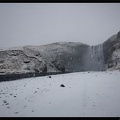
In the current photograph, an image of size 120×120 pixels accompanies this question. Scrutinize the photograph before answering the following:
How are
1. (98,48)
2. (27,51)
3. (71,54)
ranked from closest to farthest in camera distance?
(27,51) → (98,48) → (71,54)

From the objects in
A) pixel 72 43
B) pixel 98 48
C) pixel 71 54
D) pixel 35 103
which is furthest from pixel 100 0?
pixel 72 43

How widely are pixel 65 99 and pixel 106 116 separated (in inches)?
96.8

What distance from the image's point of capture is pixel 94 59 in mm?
46281

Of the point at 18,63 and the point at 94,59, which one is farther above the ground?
the point at 18,63

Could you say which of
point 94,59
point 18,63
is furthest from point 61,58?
point 18,63

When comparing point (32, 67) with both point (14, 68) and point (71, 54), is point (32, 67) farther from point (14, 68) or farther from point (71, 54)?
point (71, 54)

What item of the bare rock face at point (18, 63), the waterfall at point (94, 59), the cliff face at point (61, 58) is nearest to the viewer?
the bare rock face at point (18, 63)

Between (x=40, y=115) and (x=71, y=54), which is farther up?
(x=40, y=115)

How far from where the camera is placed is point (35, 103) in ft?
21.2

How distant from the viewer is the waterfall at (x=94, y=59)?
44.0 metres

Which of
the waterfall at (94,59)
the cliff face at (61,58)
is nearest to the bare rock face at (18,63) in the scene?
the cliff face at (61,58)

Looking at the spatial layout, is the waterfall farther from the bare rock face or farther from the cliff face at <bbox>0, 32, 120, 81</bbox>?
the bare rock face

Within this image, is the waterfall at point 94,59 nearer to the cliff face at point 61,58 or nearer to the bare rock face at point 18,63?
the cliff face at point 61,58

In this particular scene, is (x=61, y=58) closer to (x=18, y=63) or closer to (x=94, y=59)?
(x=94, y=59)
